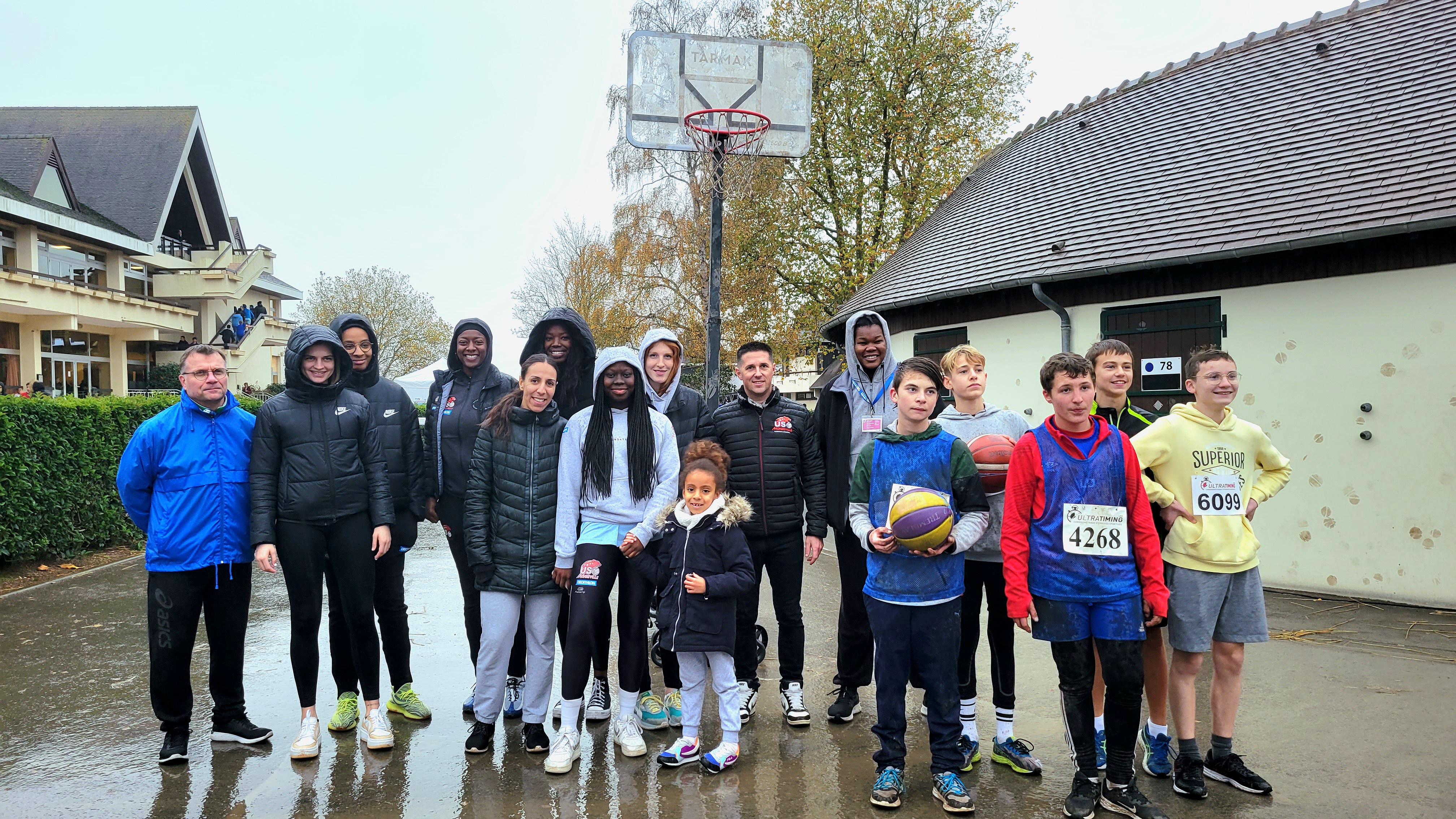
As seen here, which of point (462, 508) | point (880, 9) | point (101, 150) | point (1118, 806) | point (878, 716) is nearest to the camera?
point (1118, 806)

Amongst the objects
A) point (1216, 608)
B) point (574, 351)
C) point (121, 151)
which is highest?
point (121, 151)

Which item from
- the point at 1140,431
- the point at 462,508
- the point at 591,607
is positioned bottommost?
the point at 591,607

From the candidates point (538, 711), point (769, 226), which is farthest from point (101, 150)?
point (538, 711)

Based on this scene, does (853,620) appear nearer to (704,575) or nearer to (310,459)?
(704,575)

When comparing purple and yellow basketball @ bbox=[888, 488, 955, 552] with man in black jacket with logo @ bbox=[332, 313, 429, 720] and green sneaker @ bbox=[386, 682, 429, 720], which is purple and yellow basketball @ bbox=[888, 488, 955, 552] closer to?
man in black jacket with logo @ bbox=[332, 313, 429, 720]

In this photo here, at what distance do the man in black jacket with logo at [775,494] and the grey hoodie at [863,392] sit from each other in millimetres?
227

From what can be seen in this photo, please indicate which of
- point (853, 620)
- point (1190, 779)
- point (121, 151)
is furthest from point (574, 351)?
point (121, 151)

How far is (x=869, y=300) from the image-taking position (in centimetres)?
1469

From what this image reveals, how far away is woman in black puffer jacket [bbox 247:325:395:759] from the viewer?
4.36 metres

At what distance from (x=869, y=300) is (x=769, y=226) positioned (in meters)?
8.50

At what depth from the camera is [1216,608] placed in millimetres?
3918

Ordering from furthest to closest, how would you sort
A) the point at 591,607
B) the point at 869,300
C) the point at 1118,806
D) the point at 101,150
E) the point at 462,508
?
the point at 101,150 < the point at 869,300 < the point at 462,508 < the point at 591,607 < the point at 1118,806

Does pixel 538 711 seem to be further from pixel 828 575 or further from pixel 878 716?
pixel 828 575

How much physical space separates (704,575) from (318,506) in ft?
6.45
